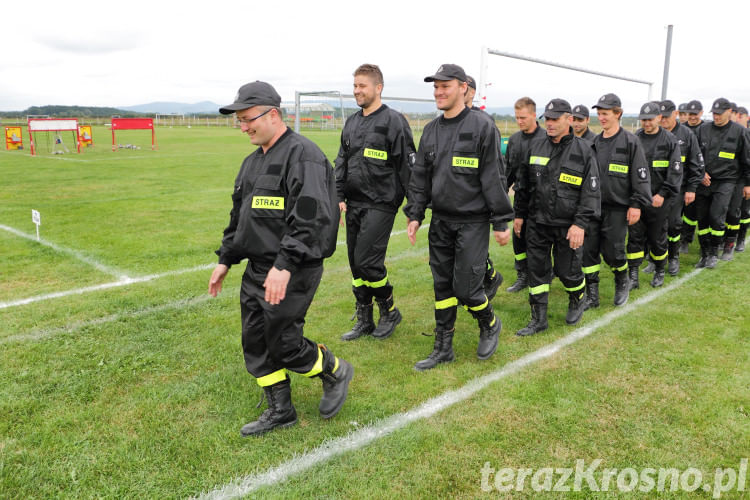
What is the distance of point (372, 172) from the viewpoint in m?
4.62

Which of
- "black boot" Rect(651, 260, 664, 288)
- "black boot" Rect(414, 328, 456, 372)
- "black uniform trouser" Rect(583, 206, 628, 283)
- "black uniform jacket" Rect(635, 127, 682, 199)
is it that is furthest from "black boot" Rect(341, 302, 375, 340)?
"black uniform jacket" Rect(635, 127, 682, 199)

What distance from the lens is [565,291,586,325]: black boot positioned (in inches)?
206

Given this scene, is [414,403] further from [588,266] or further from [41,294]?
[41,294]

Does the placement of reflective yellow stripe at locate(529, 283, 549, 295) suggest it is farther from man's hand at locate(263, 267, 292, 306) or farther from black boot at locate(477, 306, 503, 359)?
man's hand at locate(263, 267, 292, 306)

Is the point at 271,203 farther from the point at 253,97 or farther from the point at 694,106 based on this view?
the point at 694,106

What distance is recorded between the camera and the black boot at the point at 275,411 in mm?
3287

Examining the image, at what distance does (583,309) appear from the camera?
5352 millimetres

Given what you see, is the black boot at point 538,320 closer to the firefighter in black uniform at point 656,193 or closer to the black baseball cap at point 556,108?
the black baseball cap at point 556,108

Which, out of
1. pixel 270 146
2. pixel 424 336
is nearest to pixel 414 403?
pixel 424 336

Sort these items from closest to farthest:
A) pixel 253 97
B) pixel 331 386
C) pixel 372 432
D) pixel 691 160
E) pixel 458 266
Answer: pixel 253 97 < pixel 372 432 < pixel 331 386 < pixel 458 266 < pixel 691 160

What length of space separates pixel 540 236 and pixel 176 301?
3.78 meters

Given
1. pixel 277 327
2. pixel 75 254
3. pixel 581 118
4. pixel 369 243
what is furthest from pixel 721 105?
pixel 75 254

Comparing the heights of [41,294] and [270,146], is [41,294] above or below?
below

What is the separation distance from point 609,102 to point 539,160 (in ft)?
3.61
